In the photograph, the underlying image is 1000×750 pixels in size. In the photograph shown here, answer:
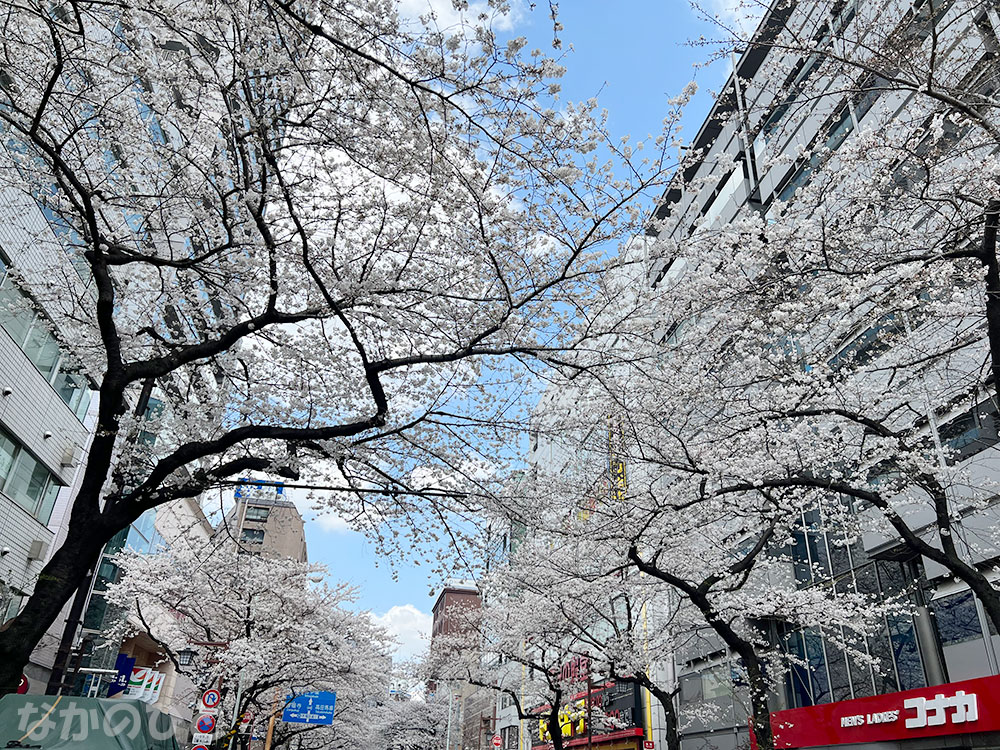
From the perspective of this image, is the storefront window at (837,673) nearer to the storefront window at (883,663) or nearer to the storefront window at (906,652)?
the storefront window at (883,663)

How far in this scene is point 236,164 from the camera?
745cm

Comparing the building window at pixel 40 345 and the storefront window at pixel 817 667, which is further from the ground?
the building window at pixel 40 345

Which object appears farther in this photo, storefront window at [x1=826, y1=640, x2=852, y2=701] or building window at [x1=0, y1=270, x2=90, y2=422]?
storefront window at [x1=826, y1=640, x2=852, y2=701]

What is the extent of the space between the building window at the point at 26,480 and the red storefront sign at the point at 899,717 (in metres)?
18.0

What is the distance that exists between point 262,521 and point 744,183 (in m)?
58.2

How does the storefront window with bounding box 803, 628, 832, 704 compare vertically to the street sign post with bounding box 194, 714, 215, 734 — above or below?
above

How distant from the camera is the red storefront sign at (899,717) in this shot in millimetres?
10617

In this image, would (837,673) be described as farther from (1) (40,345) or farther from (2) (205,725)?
(1) (40,345)

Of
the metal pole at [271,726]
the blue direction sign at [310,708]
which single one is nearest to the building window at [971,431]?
the metal pole at [271,726]

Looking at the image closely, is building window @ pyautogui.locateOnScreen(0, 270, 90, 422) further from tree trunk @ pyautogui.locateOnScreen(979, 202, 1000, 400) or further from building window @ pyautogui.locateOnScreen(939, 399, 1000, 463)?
building window @ pyautogui.locateOnScreen(939, 399, 1000, 463)

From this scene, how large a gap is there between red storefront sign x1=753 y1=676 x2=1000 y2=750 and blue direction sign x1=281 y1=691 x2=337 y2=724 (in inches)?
688

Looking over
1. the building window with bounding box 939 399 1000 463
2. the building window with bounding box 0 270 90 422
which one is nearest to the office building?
the building window with bounding box 939 399 1000 463

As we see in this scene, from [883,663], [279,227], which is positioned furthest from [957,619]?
[279,227]

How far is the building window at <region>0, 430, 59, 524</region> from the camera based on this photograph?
1470cm
